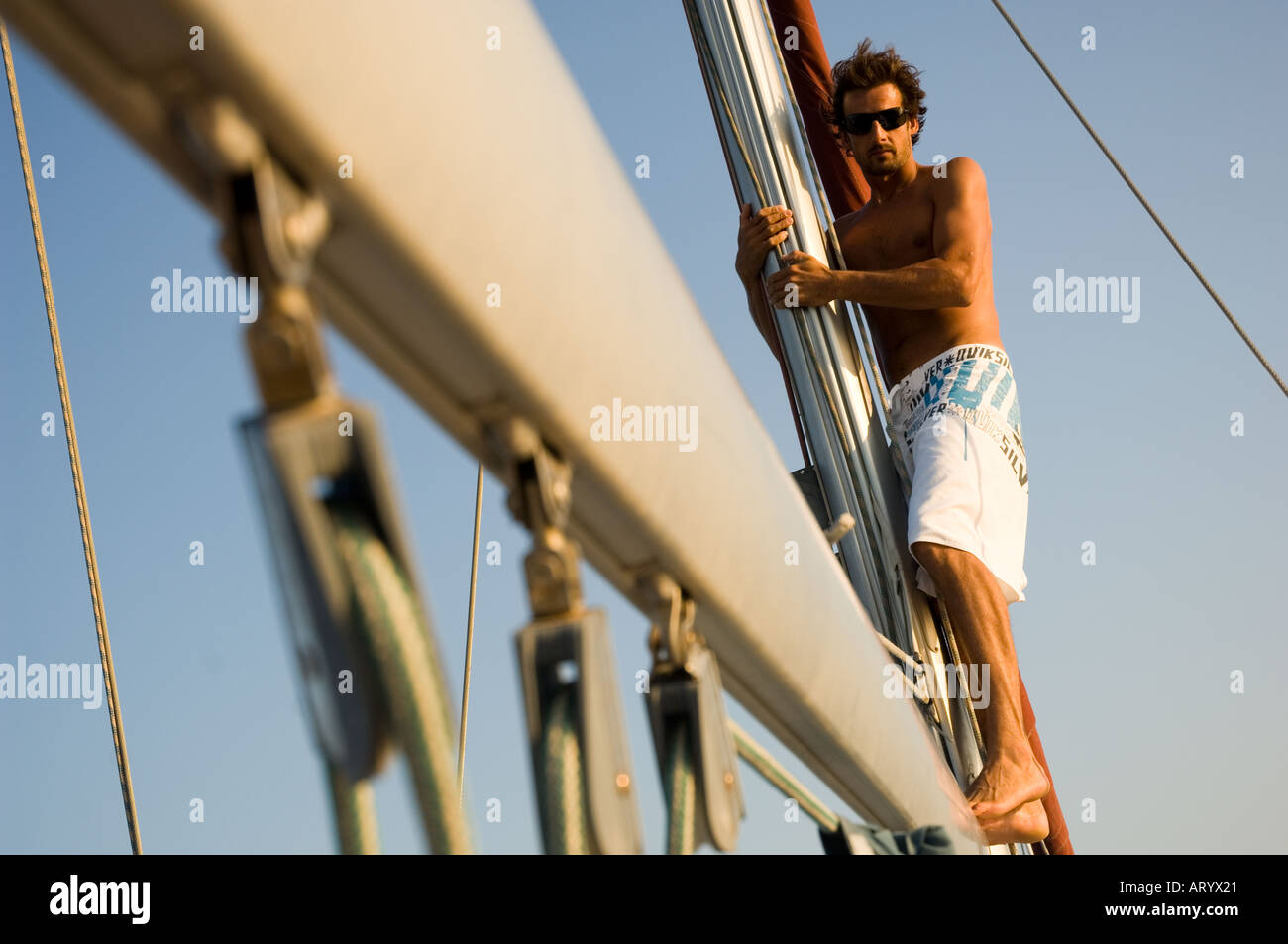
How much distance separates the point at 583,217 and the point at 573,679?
0.18 meters

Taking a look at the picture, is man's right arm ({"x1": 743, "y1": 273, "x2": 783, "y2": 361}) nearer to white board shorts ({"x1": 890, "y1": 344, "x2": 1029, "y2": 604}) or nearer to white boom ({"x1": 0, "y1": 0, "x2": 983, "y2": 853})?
white board shorts ({"x1": 890, "y1": 344, "x2": 1029, "y2": 604})

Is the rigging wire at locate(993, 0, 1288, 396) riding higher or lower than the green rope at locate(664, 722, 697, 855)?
higher

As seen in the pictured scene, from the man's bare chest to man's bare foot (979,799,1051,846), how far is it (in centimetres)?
97

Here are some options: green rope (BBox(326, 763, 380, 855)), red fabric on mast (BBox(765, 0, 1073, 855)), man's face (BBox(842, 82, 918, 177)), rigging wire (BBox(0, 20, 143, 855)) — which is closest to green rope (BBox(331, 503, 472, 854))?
green rope (BBox(326, 763, 380, 855))

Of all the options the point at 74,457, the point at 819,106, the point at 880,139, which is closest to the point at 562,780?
the point at 74,457

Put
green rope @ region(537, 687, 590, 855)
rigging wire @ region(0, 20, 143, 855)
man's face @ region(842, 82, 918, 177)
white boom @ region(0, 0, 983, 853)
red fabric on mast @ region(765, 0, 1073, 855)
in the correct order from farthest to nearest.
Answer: red fabric on mast @ region(765, 0, 1073, 855), man's face @ region(842, 82, 918, 177), rigging wire @ region(0, 20, 143, 855), green rope @ region(537, 687, 590, 855), white boom @ region(0, 0, 983, 853)

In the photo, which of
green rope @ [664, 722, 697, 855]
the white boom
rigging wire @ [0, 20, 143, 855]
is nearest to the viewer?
the white boom

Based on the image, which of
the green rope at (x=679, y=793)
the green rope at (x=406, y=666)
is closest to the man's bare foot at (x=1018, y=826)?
the green rope at (x=679, y=793)

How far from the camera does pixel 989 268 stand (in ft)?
7.03

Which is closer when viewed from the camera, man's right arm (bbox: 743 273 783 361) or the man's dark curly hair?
man's right arm (bbox: 743 273 783 361)

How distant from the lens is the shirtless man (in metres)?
1.75

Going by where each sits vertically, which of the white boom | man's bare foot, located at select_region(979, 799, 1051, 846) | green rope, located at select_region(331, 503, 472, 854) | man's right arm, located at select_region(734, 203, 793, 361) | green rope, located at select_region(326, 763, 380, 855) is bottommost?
man's bare foot, located at select_region(979, 799, 1051, 846)

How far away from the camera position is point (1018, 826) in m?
1.64
